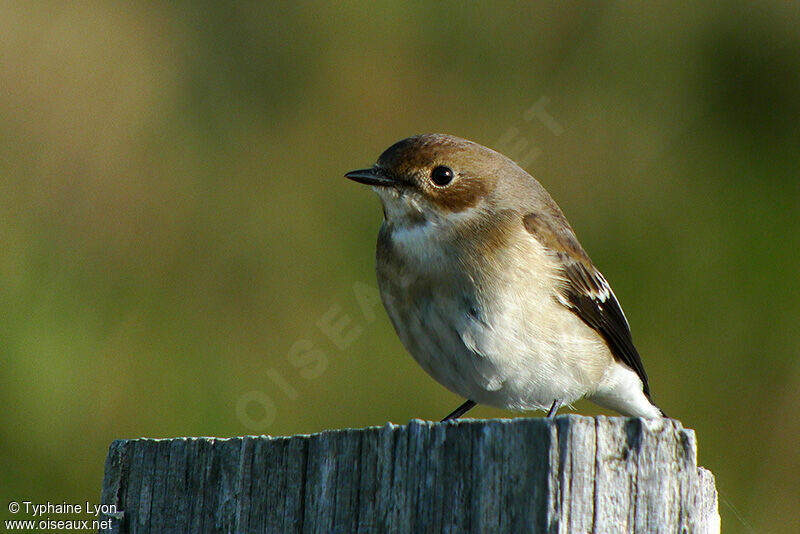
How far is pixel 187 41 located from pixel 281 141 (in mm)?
1117

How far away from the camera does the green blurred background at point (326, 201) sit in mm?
6059

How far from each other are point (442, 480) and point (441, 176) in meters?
2.74

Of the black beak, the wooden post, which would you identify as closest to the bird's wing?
the black beak

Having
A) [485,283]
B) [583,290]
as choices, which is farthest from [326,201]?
[485,283]

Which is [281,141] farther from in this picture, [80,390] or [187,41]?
[80,390]

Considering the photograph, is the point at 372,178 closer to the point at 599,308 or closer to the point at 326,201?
the point at 599,308


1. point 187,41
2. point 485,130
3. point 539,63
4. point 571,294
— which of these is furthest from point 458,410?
point 187,41

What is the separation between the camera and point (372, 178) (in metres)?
4.90

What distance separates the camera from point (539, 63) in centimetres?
735

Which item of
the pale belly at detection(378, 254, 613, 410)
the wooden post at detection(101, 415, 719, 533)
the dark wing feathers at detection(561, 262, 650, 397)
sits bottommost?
the wooden post at detection(101, 415, 719, 533)

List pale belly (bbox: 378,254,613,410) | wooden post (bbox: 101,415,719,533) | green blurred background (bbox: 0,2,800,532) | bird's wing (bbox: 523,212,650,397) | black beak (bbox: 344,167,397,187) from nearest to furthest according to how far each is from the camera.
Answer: wooden post (bbox: 101,415,719,533) → pale belly (bbox: 378,254,613,410) → black beak (bbox: 344,167,397,187) → bird's wing (bbox: 523,212,650,397) → green blurred background (bbox: 0,2,800,532)

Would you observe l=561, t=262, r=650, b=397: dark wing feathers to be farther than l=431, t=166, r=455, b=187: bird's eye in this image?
Yes

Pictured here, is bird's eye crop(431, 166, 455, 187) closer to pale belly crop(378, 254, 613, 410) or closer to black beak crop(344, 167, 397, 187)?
black beak crop(344, 167, 397, 187)

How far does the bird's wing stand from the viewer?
511cm
